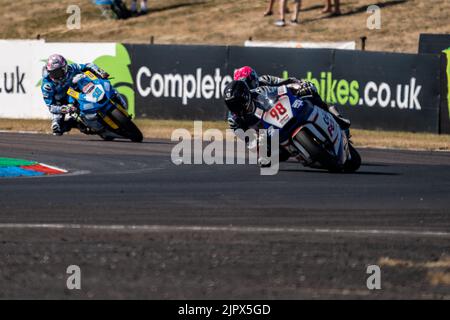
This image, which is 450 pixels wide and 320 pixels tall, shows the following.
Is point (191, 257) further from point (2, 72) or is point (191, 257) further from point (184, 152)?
point (2, 72)

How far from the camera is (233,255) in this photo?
27.4 feet

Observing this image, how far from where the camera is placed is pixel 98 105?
1811 cm

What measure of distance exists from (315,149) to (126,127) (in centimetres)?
541

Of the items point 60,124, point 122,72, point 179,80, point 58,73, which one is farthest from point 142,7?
Answer: point 58,73

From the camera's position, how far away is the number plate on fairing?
13.7 m

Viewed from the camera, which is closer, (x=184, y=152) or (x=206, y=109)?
(x=184, y=152)

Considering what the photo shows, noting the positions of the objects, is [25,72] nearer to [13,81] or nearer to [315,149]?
[13,81]

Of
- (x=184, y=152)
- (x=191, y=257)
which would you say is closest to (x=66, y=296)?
(x=191, y=257)

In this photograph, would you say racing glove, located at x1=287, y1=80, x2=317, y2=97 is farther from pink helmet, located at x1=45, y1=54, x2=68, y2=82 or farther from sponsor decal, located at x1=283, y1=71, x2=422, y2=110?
sponsor decal, located at x1=283, y1=71, x2=422, y2=110

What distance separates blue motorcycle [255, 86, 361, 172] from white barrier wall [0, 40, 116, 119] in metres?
12.1

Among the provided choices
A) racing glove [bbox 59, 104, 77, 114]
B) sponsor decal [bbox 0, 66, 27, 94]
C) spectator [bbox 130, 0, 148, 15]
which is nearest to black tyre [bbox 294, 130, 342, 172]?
racing glove [bbox 59, 104, 77, 114]

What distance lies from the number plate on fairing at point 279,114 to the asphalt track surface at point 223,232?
70 centimetres

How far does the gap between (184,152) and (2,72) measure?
9976 millimetres
